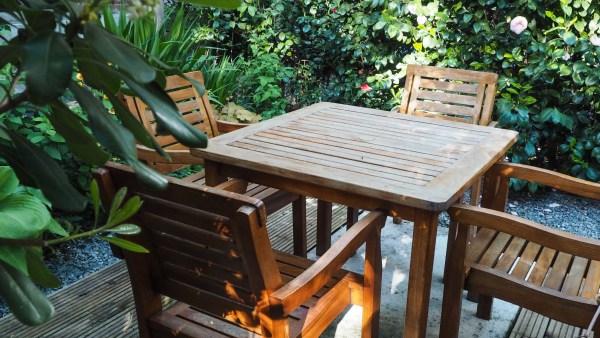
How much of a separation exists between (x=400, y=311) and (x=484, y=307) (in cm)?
40

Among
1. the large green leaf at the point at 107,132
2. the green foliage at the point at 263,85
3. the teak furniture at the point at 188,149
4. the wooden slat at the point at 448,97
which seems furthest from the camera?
the green foliage at the point at 263,85

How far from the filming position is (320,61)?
5520mm

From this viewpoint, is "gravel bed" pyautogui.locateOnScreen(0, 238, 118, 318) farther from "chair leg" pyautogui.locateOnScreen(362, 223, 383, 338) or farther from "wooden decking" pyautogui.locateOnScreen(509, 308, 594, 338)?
"wooden decking" pyautogui.locateOnScreen(509, 308, 594, 338)

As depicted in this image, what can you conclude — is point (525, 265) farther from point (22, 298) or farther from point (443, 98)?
point (22, 298)

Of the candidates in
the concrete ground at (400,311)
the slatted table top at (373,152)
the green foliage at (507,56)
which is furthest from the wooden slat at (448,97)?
the concrete ground at (400,311)

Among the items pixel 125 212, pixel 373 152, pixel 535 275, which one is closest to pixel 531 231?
pixel 535 275

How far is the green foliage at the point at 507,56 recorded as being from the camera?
3836 mm

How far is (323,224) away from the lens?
3.19 metres

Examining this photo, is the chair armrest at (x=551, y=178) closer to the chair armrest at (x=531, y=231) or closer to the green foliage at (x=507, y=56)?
the chair armrest at (x=531, y=231)

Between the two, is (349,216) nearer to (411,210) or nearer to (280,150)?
(280,150)

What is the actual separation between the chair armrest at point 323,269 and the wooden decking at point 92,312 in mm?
1282

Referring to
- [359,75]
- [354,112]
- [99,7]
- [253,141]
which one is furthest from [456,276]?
Result: [359,75]

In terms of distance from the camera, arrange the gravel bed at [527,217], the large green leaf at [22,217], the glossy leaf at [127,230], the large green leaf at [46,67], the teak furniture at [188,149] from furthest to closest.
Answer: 1. the gravel bed at [527,217]
2. the teak furniture at [188,149]
3. the large green leaf at [22,217]
4. the glossy leaf at [127,230]
5. the large green leaf at [46,67]

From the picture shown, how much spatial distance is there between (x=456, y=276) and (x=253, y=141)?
41.0 inches
